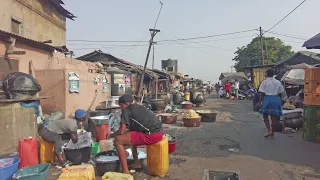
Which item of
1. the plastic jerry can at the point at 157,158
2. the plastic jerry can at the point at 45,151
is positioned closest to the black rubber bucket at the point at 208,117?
the plastic jerry can at the point at 157,158

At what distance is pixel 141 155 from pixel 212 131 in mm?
4218

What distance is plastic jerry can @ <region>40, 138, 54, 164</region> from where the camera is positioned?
17.8 ft

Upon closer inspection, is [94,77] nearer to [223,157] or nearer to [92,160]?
[92,160]

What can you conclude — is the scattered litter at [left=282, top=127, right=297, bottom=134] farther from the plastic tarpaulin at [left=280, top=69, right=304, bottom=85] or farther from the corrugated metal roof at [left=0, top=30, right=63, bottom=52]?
the corrugated metal roof at [left=0, top=30, right=63, bottom=52]

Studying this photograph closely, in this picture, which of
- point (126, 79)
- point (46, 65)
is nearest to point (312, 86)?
point (46, 65)

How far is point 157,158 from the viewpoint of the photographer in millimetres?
4629

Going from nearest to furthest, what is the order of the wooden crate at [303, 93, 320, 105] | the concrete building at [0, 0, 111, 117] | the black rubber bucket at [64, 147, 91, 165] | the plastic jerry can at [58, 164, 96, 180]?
1. the plastic jerry can at [58, 164, 96, 180]
2. the black rubber bucket at [64, 147, 91, 165]
3. the wooden crate at [303, 93, 320, 105]
4. the concrete building at [0, 0, 111, 117]

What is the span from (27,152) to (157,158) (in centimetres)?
266

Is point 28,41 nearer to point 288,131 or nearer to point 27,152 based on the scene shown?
point 27,152

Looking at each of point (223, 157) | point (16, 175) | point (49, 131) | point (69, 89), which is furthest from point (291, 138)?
point (69, 89)

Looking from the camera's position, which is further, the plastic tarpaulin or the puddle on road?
the plastic tarpaulin

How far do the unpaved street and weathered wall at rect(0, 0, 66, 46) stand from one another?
11.7 m

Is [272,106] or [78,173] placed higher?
[272,106]

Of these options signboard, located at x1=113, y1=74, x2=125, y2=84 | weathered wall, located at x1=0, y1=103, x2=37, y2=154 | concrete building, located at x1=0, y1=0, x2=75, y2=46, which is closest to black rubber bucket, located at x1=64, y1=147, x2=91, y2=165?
weathered wall, located at x1=0, y1=103, x2=37, y2=154
